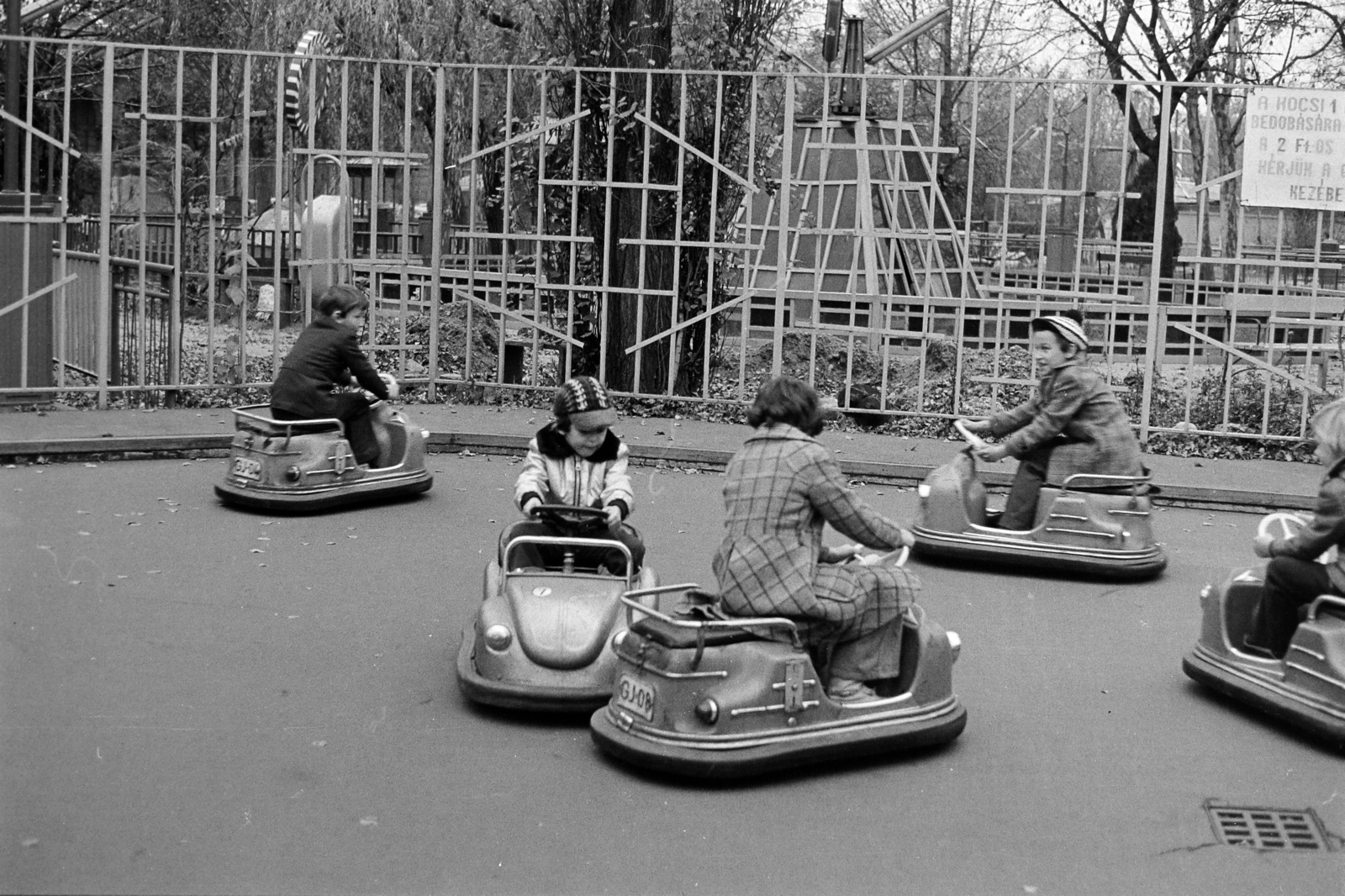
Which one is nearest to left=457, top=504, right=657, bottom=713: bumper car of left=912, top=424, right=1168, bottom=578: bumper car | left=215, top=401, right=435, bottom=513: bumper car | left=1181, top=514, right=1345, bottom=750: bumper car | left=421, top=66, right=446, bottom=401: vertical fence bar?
left=1181, top=514, right=1345, bottom=750: bumper car

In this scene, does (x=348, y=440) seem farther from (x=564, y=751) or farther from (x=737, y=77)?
(x=737, y=77)

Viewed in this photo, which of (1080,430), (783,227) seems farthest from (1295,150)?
(1080,430)

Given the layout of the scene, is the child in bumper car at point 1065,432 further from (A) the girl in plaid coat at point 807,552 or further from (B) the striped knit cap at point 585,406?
(A) the girl in plaid coat at point 807,552

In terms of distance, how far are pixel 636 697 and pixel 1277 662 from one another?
2.69 meters

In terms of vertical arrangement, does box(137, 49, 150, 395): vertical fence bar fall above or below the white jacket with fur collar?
above

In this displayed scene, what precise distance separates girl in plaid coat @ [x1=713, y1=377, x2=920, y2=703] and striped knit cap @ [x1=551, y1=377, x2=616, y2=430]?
1165 millimetres

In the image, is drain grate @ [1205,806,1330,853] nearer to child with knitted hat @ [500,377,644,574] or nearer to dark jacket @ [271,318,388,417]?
child with knitted hat @ [500,377,644,574]

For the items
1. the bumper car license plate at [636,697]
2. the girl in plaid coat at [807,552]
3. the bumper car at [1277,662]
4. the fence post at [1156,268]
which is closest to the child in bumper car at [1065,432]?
the bumper car at [1277,662]

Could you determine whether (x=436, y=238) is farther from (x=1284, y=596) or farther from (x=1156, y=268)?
(x=1284, y=596)

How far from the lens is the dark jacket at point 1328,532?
21.6 feet

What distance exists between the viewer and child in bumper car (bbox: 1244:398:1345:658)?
6613 millimetres

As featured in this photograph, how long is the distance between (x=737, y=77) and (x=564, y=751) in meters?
11.4

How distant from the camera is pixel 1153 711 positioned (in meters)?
7.04

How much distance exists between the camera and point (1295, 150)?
13562 millimetres
